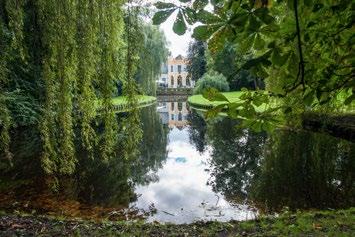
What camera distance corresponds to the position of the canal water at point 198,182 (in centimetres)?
866

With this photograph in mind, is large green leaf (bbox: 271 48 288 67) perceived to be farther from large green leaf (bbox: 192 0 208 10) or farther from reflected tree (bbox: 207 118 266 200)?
reflected tree (bbox: 207 118 266 200)

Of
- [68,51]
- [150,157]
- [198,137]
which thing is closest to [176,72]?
[198,137]

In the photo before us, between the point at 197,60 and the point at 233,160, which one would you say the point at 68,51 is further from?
the point at 197,60

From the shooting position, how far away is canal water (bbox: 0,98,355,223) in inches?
341

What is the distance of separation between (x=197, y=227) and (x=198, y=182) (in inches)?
194

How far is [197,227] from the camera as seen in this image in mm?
6699

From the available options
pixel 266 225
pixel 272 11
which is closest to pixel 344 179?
pixel 266 225

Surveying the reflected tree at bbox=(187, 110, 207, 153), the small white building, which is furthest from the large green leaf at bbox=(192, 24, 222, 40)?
the small white building

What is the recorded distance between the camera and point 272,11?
141 cm

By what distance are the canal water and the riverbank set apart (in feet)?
3.77

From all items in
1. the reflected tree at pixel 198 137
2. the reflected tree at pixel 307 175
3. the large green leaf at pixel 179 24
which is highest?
the large green leaf at pixel 179 24

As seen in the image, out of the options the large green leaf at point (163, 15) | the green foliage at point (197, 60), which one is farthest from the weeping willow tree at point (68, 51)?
the green foliage at point (197, 60)

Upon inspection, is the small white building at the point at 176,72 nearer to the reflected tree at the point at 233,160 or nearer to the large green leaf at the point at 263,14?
the reflected tree at the point at 233,160

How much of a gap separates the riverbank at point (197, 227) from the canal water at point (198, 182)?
115cm
